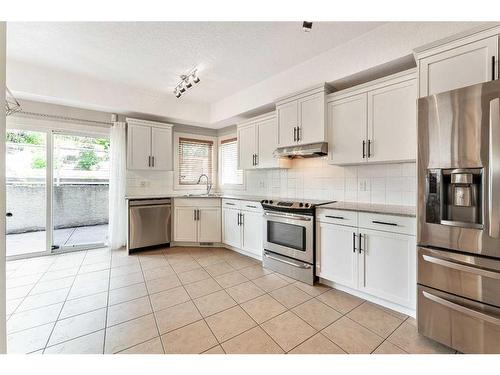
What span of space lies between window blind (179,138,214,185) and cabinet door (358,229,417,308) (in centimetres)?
359

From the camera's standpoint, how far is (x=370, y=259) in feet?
7.47

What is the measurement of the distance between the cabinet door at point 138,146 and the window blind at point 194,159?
75 centimetres

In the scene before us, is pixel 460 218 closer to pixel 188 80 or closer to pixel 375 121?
pixel 375 121

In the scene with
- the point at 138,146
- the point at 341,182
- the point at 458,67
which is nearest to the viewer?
the point at 458,67

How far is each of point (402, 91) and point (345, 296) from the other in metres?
2.17

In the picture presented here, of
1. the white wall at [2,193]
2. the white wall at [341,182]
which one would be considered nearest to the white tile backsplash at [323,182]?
the white wall at [341,182]

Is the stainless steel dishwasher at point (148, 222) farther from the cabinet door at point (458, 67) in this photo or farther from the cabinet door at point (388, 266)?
the cabinet door at point (458, 67)

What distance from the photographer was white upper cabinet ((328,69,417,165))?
2246 mm

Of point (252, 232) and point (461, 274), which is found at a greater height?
point (461, 274)

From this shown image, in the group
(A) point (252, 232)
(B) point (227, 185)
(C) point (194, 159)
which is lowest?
(A) point (252, 232)

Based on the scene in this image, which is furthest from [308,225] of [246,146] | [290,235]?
[246,146]

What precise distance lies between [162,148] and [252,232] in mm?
2306

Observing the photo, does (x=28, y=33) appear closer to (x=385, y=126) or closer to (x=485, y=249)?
(x=385, y=126)

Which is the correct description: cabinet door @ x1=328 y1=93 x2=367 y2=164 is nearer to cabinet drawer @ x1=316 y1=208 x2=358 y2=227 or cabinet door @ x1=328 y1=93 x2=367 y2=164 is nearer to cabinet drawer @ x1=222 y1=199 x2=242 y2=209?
cabinet drawer @ x1=316 y1=208 x2=358 y2=227
